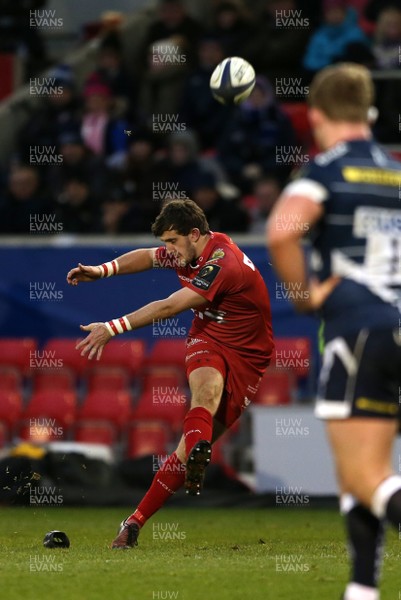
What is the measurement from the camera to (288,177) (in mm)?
14492

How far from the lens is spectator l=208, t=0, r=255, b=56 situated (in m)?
16.0

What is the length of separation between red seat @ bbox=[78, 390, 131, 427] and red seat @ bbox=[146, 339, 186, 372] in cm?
44

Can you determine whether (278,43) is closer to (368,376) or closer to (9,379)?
(9,379)

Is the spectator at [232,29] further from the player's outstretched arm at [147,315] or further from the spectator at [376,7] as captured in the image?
the player's outstretched arm at [147,315]

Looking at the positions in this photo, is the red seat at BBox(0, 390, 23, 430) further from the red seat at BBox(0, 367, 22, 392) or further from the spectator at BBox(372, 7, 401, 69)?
the spectator at BBox(372, 7, 401, 69)

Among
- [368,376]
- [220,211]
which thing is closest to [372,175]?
[368,376]

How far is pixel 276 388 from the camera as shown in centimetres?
1345

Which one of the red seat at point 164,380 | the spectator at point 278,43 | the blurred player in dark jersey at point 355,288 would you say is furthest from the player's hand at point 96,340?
the spectator at point 278,43

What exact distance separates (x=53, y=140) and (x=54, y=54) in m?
4.28

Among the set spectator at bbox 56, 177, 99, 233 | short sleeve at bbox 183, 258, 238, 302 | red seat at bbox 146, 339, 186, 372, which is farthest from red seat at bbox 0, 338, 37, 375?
short sleeve at bbox 183, 258, 238, 302

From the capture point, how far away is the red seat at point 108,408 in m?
13.6

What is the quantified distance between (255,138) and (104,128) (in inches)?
80.1

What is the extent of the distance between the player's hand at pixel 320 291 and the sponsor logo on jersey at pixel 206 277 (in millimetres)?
3440

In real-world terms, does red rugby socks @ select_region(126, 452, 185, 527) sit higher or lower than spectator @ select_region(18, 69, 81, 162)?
lower
